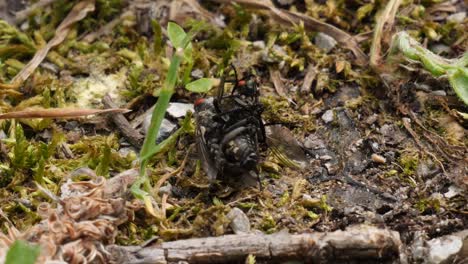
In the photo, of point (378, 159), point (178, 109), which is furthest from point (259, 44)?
point (378, 159)

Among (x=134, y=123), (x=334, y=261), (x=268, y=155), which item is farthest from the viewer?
(x=134, y=123)

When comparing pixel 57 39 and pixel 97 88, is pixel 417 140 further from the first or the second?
pixel 57 39

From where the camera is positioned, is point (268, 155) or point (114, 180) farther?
point (268, 155)

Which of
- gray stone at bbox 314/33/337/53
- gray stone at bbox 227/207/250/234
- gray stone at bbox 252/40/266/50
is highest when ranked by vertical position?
gray stone at bbox 314/33/337/53

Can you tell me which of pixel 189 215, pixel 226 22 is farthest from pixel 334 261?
pixel 226 22

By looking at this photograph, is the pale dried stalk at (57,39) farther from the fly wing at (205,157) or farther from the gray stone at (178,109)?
the fly wing at (205,157)

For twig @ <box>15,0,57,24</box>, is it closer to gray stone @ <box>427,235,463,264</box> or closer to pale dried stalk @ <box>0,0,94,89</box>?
pale dried stalk @ <box>0,0,94,89</box>

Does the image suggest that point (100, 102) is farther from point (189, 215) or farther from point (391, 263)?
point (391, 263)

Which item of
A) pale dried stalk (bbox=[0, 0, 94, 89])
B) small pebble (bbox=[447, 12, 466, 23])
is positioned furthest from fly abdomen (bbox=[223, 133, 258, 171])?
small pebble (bbox=[447, 12, 466, 23])
